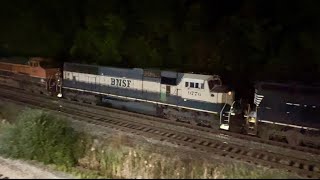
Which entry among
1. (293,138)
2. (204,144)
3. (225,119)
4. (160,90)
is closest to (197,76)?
(160,90)

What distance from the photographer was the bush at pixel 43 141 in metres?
12.6

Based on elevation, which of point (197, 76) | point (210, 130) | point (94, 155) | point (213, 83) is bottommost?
point (94, 155)

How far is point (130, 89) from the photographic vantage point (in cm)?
1962

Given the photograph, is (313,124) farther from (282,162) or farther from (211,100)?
(211,100)

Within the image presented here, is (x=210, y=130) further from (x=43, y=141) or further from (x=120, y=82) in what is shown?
(x=43, y=141)

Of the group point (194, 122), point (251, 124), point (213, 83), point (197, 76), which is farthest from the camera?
point (194, 122)

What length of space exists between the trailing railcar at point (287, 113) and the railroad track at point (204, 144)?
159 cm

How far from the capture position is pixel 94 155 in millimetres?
12992

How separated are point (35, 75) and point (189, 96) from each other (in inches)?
441

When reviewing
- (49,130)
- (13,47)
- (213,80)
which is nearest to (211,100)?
(213,80)

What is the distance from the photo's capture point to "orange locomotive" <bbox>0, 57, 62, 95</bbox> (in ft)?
75.9

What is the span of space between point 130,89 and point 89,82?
122 inches

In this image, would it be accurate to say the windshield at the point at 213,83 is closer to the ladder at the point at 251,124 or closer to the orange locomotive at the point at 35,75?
the ladder at the point at 251,124

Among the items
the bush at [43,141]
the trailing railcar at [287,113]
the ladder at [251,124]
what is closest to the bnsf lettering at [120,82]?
the bush at [43,141]
